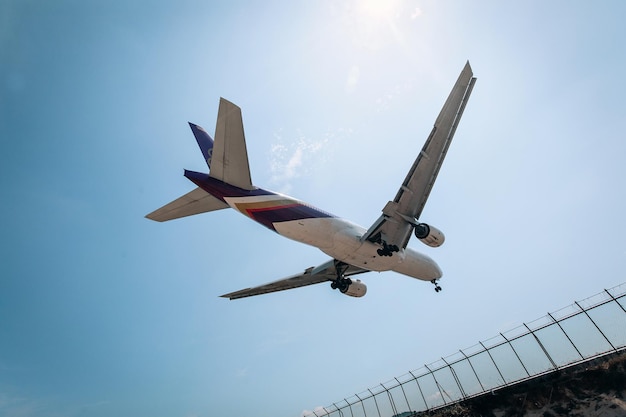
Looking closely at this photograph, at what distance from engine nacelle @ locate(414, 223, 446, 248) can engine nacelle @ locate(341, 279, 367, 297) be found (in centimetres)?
565

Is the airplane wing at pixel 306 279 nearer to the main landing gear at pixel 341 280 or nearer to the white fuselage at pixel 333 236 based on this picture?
the main landing gear at pixel 341 280

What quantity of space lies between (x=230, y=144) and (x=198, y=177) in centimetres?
246

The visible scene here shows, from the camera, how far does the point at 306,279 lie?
21.3 m

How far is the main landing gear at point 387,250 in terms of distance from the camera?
16.5m

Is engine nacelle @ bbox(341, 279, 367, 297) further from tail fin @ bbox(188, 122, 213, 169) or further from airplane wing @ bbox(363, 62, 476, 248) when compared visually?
tail fin @ bbox(188, 122, 213, 169)

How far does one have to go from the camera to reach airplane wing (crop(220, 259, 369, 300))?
67.6 feet

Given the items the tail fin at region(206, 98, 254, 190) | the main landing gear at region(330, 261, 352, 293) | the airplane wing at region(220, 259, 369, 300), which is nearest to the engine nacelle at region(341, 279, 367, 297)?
the main landing gear at region(330, 261, 352, 293)

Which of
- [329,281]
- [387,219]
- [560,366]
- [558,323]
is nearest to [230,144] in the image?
[387,219]

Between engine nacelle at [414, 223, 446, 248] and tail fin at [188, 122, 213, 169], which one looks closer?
tail fin at [188, 122, 213, 169]

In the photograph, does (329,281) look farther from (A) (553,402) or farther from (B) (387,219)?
(A) (553,402)

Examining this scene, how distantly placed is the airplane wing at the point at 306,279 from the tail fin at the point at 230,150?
7.73 metres

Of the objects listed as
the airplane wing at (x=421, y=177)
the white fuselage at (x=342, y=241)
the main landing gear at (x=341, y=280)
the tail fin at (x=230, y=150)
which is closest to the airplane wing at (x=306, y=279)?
the main landing gear at (x=341, y=280)

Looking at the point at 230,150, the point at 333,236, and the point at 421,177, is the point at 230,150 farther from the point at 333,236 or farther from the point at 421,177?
the point at 421,177

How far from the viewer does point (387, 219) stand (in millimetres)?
15930
